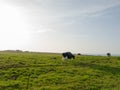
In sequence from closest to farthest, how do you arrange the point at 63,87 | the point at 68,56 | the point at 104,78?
1. the point at 63,87
2. the point at 104,78
3. the point at 68,56

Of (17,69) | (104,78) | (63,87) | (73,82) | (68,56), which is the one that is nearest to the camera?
(63,87)

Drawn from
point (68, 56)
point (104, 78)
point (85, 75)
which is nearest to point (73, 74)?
point (85, 75)

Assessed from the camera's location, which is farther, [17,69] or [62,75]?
[17,69]

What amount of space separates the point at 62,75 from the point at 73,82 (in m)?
4.16

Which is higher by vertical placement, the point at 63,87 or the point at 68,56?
the point at 68,56

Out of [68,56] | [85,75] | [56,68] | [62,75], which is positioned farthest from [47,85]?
[68,56]

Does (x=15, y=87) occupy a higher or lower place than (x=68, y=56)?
lower

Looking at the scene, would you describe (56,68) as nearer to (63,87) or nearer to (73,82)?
(73,82)

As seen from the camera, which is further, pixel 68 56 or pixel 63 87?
pixel 68 56

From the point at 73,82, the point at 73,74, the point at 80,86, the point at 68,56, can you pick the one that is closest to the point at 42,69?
the point at 73,74

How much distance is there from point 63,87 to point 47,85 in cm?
223

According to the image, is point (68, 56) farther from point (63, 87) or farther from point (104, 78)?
point (63, 87)

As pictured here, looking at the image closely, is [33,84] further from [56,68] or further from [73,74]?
[56,68]

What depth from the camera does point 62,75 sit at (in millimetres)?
34969
